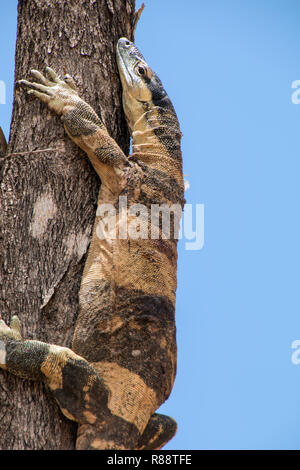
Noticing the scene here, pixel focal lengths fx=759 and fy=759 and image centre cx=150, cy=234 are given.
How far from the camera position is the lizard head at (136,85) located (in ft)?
24.6

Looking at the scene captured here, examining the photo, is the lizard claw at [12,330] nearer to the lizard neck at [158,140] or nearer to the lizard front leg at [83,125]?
the lizard front leg at [83,125]

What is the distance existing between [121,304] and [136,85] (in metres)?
2.38

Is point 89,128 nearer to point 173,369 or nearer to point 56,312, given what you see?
point 56,312

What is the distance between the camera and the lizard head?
7.49 m

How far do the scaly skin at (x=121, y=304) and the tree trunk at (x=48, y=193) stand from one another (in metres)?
0.11

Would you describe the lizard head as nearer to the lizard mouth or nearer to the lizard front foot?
the lizard mouth

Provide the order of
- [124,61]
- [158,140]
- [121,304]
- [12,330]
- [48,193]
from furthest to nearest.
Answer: [124,61] → [158,140] → [48,193] → [121,304] → [12,330]

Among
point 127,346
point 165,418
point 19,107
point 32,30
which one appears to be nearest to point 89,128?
point 19,107

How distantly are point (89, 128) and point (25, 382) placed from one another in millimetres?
2330

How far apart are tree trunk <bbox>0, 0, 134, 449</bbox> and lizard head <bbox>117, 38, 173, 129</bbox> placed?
10cm

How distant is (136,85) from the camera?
24.8ft

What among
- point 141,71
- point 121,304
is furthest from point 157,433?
point 141,71

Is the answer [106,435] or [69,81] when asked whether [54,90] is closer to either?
[69,81]

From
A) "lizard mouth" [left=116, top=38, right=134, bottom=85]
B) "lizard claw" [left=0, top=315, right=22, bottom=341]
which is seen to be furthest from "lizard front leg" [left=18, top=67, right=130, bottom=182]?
"lizard claw" [left=0, top=315, right=22, bottom=341]
